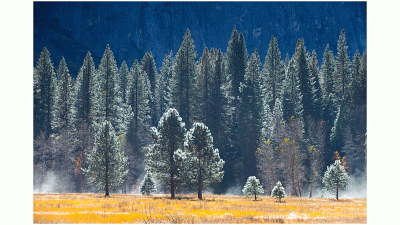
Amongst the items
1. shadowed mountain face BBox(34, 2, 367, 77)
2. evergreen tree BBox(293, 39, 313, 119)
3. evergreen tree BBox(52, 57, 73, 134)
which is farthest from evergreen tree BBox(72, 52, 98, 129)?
shadowed mountain face BBox(34, 2, 367, 77)

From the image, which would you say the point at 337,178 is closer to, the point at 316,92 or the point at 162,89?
the point at 316,92

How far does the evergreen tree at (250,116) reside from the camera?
37.8 m

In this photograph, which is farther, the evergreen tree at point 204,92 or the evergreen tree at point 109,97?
the evergreen tree at point 109,97

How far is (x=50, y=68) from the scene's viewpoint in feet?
134

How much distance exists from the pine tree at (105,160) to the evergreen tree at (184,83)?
15.9 m

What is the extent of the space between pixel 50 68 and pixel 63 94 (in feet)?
11.6

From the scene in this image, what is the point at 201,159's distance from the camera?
78.6 feet

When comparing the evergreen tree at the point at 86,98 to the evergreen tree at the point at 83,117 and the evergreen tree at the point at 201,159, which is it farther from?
the evergreen tree at the point at 201,159

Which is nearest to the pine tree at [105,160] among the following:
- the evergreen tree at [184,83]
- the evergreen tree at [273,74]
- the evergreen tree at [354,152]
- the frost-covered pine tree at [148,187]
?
the frost-covered pine tree at [148,187]

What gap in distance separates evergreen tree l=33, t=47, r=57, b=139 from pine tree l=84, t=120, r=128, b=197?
15.6 m

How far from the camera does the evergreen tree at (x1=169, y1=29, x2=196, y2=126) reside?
139ft

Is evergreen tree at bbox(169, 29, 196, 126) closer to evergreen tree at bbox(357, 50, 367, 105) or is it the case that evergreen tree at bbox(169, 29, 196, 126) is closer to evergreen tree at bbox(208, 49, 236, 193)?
evergreen tree at bbox(208, 49, 236, 193)

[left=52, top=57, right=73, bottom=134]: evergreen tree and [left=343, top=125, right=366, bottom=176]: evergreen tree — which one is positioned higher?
[left=52, top=57, right=73, bottom=134]: evergreen tree
